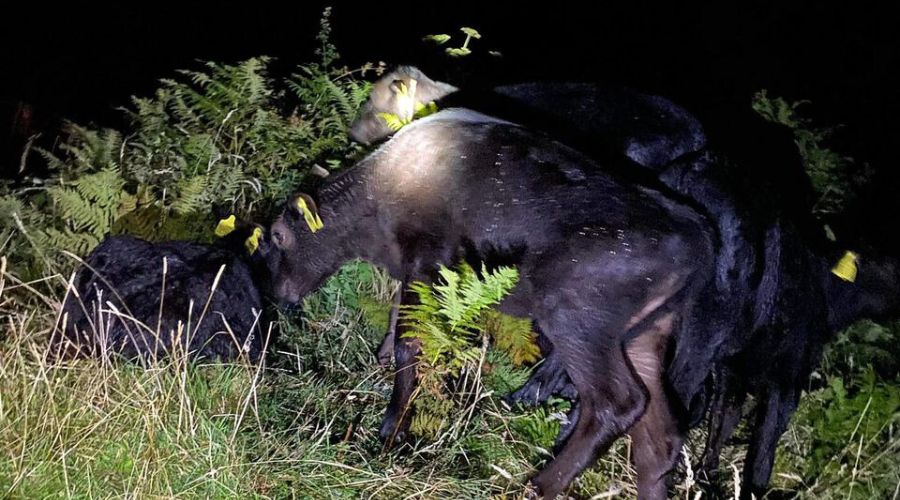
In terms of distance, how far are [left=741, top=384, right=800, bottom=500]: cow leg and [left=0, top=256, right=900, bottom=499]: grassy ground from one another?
152mm

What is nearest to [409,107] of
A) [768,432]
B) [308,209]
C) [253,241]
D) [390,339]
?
[308,209]

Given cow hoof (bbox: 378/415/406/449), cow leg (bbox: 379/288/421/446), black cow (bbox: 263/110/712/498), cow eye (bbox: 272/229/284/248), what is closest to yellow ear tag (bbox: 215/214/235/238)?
cow eye (bbox: 272/229/284/248)

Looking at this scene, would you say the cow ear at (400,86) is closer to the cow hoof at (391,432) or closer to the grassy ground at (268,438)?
the grassy ground at (268,438)

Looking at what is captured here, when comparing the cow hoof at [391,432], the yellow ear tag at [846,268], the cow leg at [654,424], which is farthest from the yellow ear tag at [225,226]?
the yellow ear tag at [846,268]

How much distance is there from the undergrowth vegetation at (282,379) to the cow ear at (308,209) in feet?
2.79

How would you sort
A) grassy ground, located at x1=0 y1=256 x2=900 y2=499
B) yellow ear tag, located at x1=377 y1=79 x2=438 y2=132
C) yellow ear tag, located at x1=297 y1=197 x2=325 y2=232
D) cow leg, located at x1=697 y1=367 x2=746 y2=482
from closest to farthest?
grassy ground, located at x1=0 y1=256 x2=900 y2=499 → cow leg, located at x1=697 y1=367 x2=746 y2=482 → yellow ear tag, located at x1=297 y1=197 x2=325 y2=232 → yellow ear tag, located at x1=377 y1=79 x2=438 y2=132

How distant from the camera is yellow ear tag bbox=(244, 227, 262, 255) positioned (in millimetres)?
5984

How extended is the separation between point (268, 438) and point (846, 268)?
3.64m

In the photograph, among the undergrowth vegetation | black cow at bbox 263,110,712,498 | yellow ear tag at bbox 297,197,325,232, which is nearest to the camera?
the undergrowth vegetation

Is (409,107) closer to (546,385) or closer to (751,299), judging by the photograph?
(546,385)

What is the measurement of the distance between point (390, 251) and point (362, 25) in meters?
7.36

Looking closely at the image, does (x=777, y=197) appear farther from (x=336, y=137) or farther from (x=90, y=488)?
(x=90, y=488)

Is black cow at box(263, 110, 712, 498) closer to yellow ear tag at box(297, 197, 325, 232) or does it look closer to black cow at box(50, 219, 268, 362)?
yellow ear tag at box(297, 197, 325, 232)

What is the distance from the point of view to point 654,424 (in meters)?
5.02
